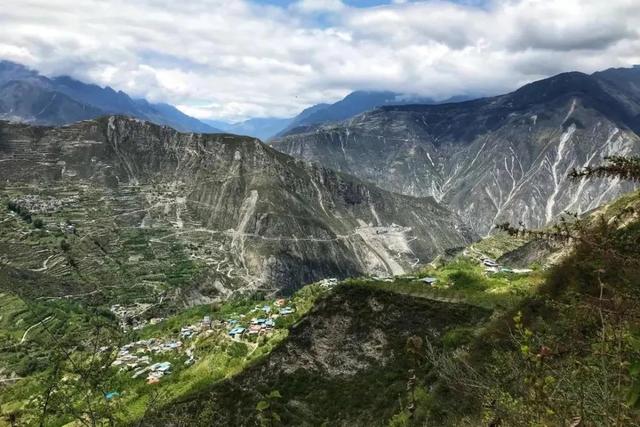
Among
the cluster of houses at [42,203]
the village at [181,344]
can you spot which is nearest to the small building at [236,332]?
the village at [181,344]

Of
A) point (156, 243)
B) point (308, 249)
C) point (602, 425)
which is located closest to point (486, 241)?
point (308, 249)

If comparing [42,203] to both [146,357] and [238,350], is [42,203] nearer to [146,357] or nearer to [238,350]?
[146,357]

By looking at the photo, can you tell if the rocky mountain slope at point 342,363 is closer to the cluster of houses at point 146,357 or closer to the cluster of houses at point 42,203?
the cluster of houses at point 146,357

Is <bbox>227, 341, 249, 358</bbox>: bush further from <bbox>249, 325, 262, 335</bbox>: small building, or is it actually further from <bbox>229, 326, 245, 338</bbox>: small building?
<bbox>229, 326, 245, 338</bbox>: small building

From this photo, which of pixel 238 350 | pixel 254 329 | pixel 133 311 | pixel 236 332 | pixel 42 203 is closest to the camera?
pixel 238 350

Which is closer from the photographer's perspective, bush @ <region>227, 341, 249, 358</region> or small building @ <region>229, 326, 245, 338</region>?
bush @ <region>227, 341, 249, 358</region>

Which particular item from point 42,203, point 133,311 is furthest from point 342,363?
point 42,203

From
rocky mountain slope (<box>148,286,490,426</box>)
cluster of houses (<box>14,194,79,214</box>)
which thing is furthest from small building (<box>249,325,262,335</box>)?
cluster of houses (<box>14,194,79,214</box>)

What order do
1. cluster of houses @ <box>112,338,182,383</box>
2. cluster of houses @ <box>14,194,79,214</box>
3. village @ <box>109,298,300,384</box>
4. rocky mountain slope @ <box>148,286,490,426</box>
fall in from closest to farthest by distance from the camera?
1. rocky mountain slope @ <box>148,286,490,426</box>
2. village @ <box>109,298,300,384</box>
3. cluster of houses @ <box>112,338,182,383</box>
4. cluster of houses @ <box>14,194,79,214</box>
